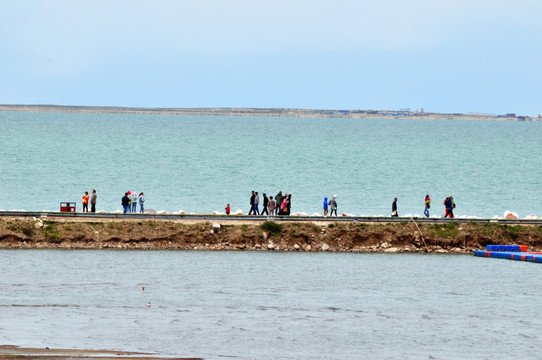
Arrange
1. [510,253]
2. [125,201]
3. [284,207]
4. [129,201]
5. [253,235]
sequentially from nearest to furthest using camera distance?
1. [510,253]
2. [253,235]
3. [125,201]
4. [284,207]
5. [129,201]

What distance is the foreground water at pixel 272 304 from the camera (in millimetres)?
29953

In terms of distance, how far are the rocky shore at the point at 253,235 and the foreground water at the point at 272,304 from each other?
4.44 feet

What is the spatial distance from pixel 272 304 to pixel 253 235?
1416 cm

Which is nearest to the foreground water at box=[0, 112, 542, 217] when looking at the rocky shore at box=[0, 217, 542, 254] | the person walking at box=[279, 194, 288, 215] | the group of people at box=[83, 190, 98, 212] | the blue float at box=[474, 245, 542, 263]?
the group of people at box=[83, 190, 98, 212]

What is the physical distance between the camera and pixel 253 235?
50.0m

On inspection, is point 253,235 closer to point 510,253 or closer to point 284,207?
point 284,207

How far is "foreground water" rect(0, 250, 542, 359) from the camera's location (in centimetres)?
2995

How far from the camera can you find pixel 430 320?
34.1 m

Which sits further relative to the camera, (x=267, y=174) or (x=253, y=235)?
(x=267, y=174)

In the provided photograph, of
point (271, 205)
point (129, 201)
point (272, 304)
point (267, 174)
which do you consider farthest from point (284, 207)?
point (267, 174)

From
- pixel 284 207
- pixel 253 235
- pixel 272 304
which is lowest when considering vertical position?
pixel 272 304

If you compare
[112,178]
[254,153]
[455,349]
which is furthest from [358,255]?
[254,153]

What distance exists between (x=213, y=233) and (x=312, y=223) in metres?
5.04

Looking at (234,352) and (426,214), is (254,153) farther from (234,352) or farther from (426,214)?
(234,352)
